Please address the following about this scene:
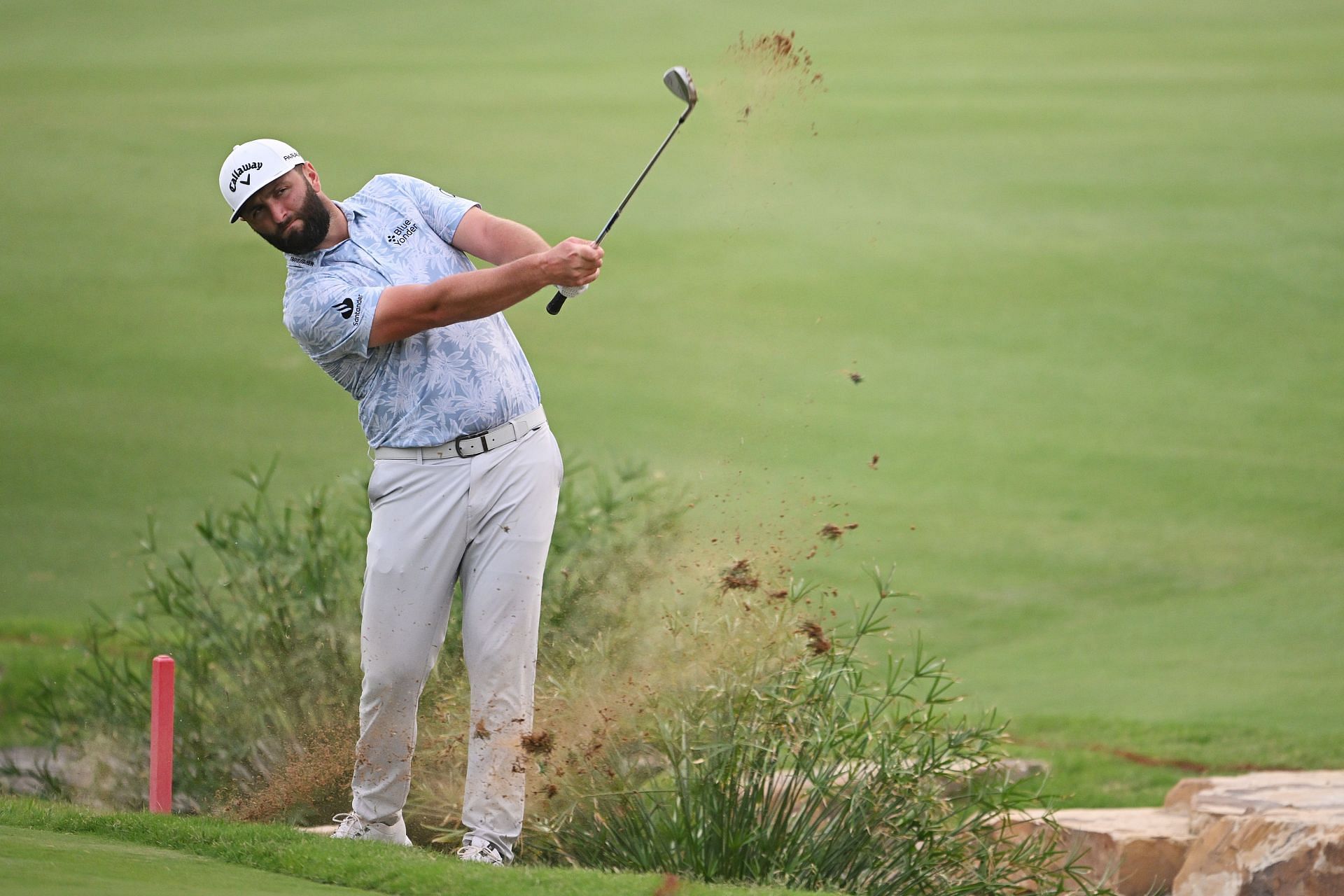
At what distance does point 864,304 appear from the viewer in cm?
1016

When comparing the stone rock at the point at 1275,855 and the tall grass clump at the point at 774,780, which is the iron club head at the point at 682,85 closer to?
the tall grass clump at the point at 774,780

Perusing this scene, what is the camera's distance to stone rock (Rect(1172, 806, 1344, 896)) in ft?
13.3

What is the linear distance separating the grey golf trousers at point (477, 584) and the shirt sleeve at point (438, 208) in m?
0.52

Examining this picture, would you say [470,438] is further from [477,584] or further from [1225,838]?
[1225,838]

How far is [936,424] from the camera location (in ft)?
30.1

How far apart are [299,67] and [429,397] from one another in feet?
33.5

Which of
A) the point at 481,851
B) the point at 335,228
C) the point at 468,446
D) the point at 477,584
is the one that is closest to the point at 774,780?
the point at 481,851

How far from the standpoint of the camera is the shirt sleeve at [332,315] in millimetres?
3297

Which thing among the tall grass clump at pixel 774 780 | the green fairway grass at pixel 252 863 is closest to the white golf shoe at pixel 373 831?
the green fairway grass at pixel 252 863

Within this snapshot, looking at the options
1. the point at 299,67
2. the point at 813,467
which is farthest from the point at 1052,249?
the point at 299,67

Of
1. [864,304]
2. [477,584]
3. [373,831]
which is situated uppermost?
[864,304]

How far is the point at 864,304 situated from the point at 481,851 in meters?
7.21

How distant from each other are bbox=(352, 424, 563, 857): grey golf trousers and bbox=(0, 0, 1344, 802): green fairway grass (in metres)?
1.31

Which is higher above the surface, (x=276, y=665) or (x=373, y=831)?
(x=276, y=665)
